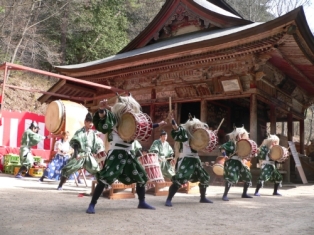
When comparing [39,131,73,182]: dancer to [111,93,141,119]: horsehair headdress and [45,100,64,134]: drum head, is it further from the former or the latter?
[111,93,141,119]: horsehair headdress

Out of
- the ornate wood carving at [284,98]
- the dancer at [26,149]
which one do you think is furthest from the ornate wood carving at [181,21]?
the dancer at [26,149]

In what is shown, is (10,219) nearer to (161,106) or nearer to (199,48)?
(199,48)

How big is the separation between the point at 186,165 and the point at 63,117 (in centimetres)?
422

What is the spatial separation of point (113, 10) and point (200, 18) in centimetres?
1254

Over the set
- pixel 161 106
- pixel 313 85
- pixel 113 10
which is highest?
pixel 113 10

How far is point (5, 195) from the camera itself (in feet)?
17.2

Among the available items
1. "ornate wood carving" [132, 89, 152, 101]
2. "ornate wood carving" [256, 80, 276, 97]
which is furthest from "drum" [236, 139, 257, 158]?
"ornate wood carving" [132, 89, 152, 101]

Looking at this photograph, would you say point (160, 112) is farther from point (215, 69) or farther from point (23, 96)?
point (23, 96)

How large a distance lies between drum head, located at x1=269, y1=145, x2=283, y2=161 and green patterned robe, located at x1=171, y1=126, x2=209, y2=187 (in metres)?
2.24

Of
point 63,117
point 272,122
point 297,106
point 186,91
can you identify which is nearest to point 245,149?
point 63,117

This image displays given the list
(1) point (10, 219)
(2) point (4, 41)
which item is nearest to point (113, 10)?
(2) point (4, 41)

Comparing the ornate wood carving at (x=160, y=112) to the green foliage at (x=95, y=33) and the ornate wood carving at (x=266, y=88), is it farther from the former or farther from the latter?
the green foliage at (x=95, y=33)

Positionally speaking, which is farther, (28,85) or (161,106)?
(28,85)

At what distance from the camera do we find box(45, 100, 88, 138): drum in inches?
324
